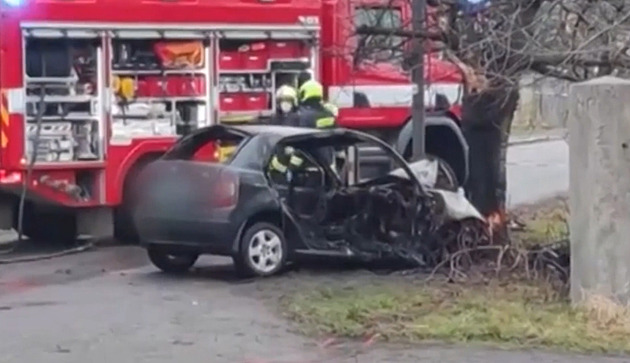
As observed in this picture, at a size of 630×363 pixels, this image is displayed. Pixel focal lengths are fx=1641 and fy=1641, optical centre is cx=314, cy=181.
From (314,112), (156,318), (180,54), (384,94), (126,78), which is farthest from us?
(384,94)

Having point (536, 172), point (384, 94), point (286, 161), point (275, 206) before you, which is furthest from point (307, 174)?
point (536, 172)

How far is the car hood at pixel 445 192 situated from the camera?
14.4 m

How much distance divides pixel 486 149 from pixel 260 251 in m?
2.60

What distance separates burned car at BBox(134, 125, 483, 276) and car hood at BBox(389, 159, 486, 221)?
0.01 meters

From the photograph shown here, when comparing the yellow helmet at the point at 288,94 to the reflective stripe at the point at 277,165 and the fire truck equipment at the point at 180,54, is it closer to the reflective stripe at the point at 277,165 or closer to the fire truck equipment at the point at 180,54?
the fire truck equipment at the point at 180,54

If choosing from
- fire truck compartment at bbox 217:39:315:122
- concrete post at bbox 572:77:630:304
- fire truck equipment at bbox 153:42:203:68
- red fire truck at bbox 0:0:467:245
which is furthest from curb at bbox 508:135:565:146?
concrete post at bbox 572:77:630:304

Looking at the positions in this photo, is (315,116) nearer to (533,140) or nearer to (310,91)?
(310,91)

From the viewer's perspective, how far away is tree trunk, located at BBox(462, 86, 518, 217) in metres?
15.0

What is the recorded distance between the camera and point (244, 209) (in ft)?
45.5

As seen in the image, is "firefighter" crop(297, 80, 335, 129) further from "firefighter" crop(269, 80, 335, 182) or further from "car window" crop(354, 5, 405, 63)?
"car window" crop(354, 5, 405, 63)

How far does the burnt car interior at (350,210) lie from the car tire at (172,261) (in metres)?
A: 1.05

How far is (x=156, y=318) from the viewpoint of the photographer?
12039 millimetres

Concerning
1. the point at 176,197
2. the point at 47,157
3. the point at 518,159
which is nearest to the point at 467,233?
the point at 176,197

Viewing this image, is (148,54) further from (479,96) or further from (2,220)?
(479,96)
